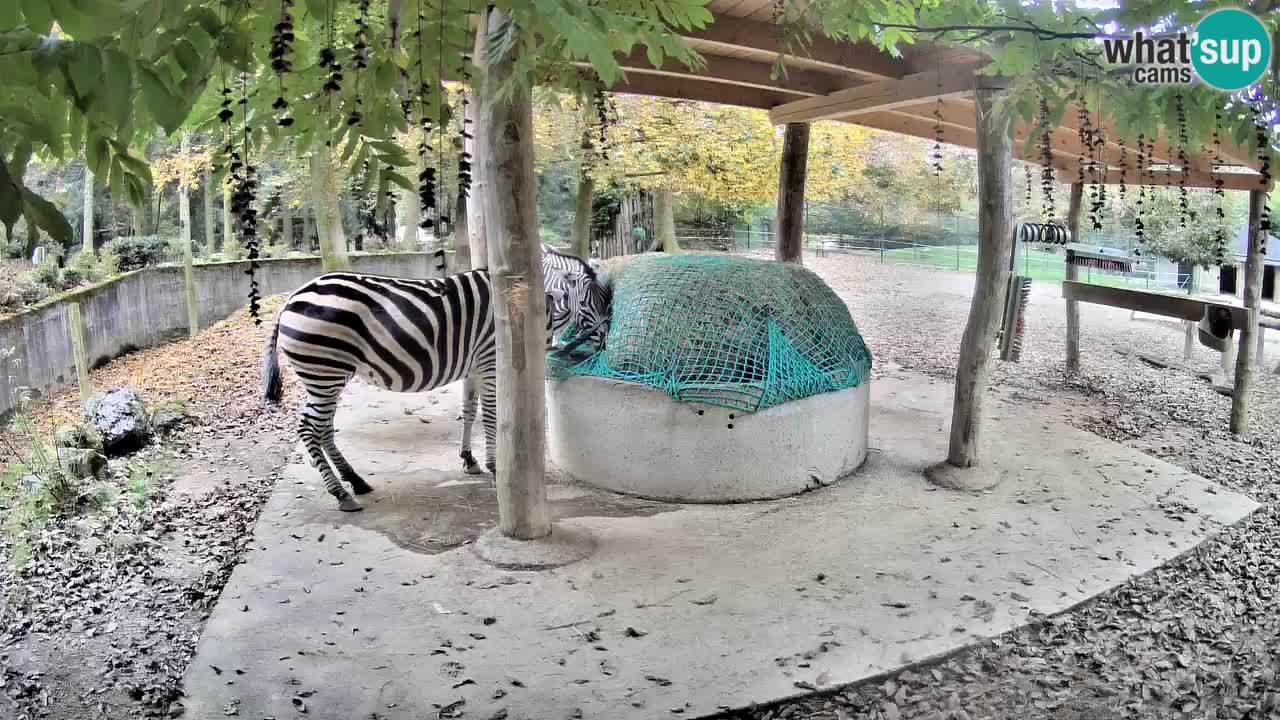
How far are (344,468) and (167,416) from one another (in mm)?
2774

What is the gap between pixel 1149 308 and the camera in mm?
9094

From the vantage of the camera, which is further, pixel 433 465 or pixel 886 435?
pixel 886 435

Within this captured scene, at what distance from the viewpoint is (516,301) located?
5.05 m

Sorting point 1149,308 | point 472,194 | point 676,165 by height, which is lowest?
point 1149,308

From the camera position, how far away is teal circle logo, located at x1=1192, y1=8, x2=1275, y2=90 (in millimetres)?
3010

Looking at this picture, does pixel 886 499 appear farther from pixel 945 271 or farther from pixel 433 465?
pixel 945 271

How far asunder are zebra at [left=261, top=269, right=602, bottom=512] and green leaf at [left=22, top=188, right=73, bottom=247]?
398cm

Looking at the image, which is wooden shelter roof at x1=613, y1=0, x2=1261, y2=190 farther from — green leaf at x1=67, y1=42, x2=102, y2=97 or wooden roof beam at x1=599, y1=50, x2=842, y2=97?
green leaf at x1=67, y1=42, x2=102, y2=97

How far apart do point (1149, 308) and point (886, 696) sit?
7.12 meters

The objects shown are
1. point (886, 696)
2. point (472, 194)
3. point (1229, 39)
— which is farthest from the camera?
point (472, 194)

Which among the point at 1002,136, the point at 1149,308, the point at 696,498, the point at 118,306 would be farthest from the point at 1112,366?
Result: the point at 118,306

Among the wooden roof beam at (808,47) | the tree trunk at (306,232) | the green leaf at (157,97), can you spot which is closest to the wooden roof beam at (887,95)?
the wooden roof beam at (808,47)

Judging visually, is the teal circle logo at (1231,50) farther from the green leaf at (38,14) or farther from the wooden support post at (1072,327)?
Result: the wooden support post at (1072,327)

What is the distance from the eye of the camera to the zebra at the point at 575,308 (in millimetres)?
6770
